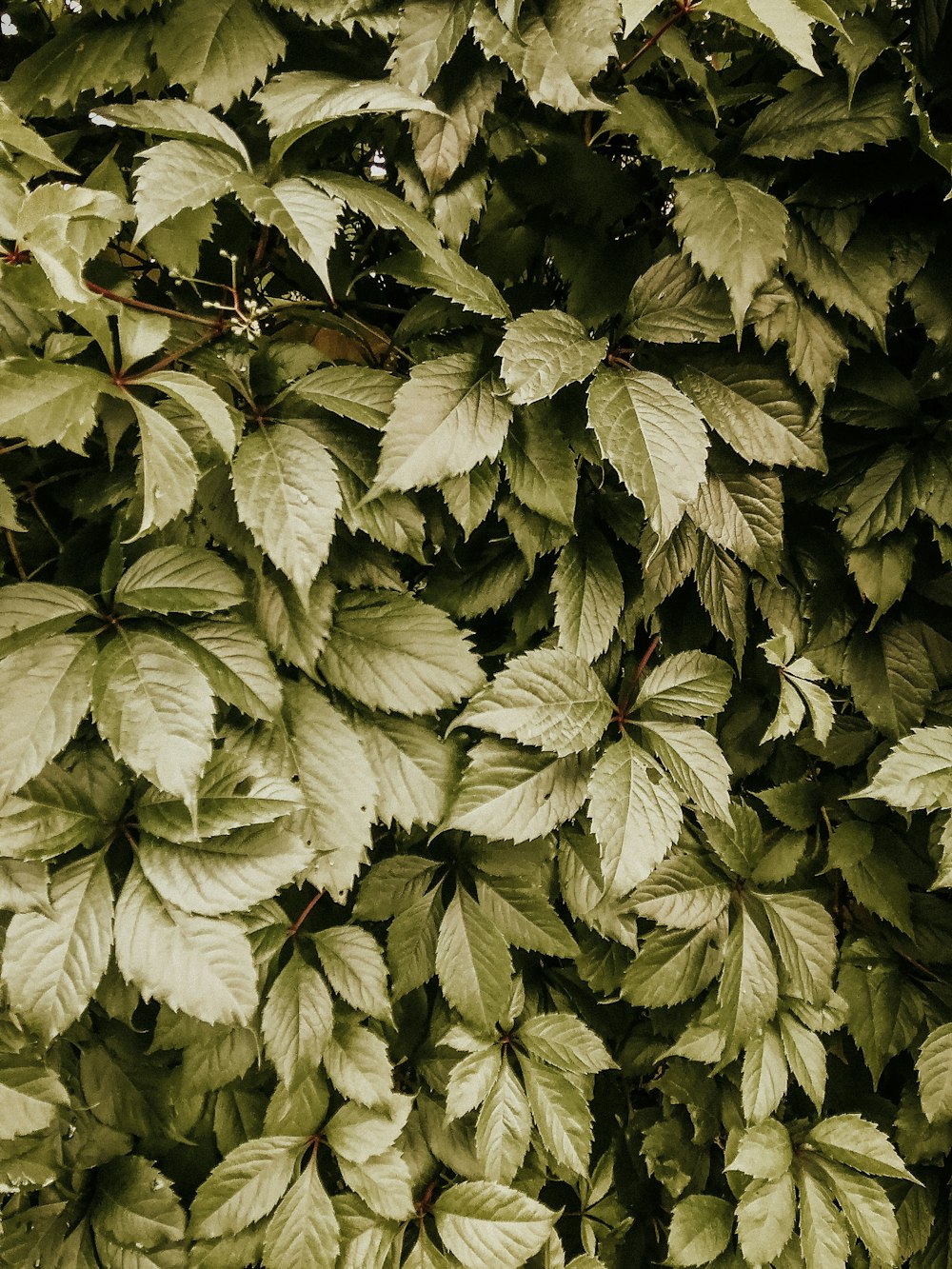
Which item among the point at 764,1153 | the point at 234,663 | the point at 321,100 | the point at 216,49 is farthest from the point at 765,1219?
the point at 216,49

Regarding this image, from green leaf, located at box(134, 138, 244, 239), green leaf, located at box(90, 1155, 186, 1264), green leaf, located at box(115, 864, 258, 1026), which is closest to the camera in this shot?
green leaf, located at box(134, 138, 244, 239)

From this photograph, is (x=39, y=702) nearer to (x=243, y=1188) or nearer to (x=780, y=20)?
(x=243, y=1188)

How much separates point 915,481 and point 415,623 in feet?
2.11

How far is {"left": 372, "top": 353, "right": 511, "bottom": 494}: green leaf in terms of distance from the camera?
743 millimetres

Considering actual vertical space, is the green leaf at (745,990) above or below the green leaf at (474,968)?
below

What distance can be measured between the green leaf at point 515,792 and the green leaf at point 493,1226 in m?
0.48

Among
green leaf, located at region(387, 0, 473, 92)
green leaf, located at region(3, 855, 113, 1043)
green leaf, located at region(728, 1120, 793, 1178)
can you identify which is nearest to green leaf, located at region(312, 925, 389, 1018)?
green leaf, located at region(3, 855, 113, 1043)

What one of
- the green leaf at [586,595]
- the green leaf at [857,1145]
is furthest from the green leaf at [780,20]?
the green leaf at [857,1145]

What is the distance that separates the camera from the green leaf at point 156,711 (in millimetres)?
647

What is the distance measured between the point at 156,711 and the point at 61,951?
0.85ft

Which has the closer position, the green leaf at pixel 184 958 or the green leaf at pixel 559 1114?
the green leaf at pixel 184 958

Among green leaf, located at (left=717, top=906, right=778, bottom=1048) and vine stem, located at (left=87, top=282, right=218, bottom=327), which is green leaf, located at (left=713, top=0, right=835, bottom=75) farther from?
green leaf, located at (left=717, top=906, right=778, bottom=1048)

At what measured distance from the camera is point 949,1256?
113 cm

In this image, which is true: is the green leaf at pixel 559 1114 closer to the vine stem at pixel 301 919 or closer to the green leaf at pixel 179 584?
the vine stem at pixel 301 919
